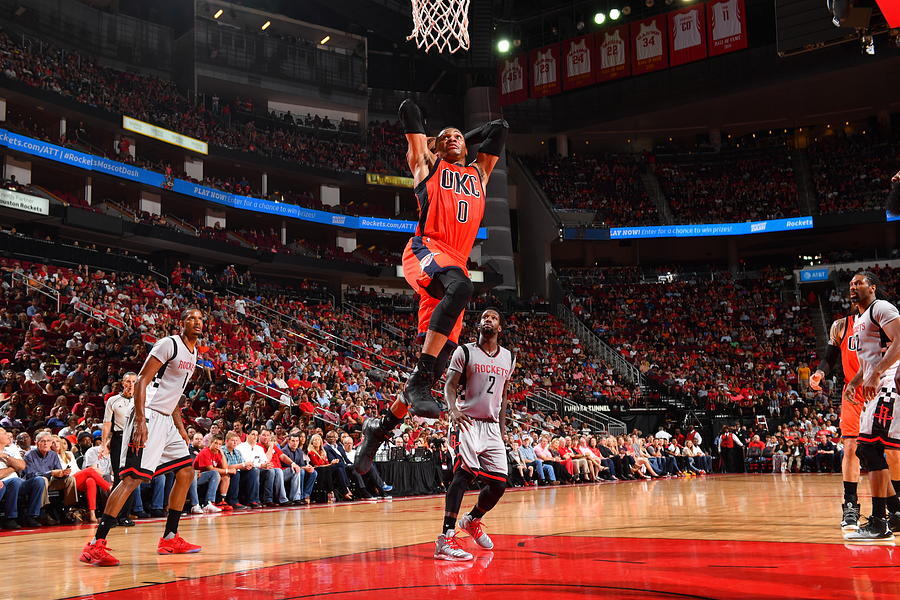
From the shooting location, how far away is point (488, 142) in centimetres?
589

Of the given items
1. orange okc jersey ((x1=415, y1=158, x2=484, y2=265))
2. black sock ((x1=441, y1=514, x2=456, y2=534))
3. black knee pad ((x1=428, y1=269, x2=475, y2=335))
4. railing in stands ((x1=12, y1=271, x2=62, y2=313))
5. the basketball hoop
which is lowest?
black sock ((x1=441, y1=514, x2=456, y2=534))

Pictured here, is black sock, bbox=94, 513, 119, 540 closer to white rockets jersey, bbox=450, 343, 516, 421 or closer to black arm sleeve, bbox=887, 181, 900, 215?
white rockets jersey, bbox=450, 343, 516, 421

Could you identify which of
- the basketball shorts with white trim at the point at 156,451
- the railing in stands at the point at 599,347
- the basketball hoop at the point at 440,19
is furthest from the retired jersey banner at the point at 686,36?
the basketball shorts with white trim at the point at 156,451

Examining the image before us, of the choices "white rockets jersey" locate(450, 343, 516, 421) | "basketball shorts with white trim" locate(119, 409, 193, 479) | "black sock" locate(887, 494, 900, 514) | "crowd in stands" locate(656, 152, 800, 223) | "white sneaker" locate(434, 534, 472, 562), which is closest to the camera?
"white sneaker" locate(434, 534, 472, 562)

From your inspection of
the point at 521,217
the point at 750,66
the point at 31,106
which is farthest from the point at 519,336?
the point at 31,106

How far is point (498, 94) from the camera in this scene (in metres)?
36.1

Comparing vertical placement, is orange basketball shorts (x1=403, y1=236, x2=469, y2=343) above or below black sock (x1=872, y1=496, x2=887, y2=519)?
above

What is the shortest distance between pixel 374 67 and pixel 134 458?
36.2 m

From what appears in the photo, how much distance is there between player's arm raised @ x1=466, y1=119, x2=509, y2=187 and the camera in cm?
588

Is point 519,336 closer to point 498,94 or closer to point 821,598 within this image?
point 498,94

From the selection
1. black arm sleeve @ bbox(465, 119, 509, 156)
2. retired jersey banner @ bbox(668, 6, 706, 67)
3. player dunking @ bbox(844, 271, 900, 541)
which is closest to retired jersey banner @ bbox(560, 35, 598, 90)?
retired jersey banner @ bbox(668, 6, 706, 67)

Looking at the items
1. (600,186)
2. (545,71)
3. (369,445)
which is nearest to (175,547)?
(369,445)

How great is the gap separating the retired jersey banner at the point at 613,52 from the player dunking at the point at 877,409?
90.0 ft

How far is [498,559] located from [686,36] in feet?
96.0
